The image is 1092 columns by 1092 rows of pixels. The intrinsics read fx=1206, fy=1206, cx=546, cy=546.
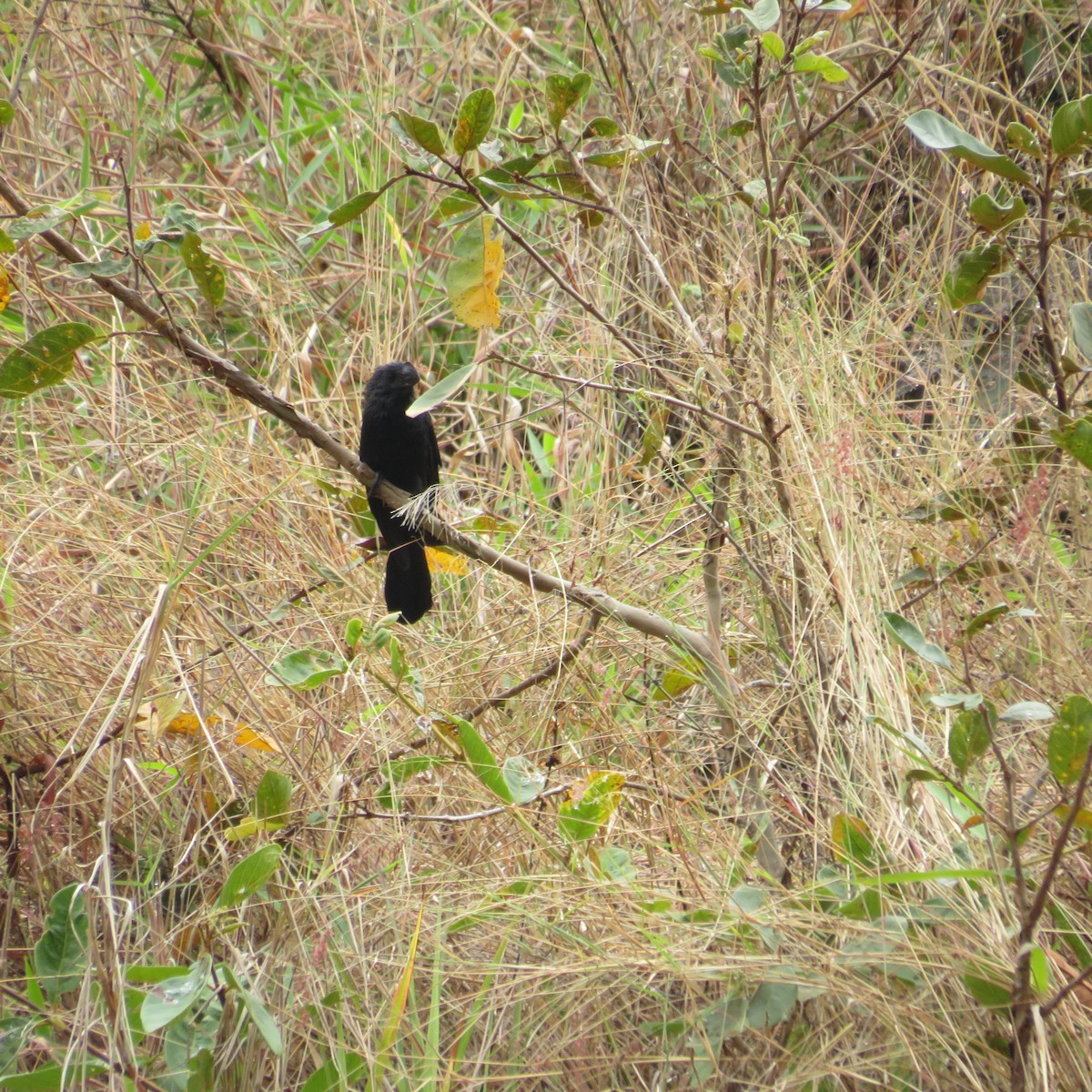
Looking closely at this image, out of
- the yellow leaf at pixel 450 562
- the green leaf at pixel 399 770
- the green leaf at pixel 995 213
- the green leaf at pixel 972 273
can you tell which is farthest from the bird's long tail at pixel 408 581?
the green leaf at pixel 995 213

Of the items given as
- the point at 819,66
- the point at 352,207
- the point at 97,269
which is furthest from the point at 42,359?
the point at 819,66

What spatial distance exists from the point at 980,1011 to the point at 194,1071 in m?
0.89

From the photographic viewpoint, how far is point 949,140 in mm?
1304

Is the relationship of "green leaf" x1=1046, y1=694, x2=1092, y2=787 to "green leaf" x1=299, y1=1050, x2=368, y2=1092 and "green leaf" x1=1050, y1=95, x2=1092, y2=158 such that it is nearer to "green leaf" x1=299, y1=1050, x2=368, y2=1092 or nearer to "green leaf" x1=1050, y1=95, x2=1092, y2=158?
"green leaf" x1=1050, y1=95, x2=1092, y2=158

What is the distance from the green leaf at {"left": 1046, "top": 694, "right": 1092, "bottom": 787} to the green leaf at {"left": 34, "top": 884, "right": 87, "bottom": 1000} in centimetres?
118

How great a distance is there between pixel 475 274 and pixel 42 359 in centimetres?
58

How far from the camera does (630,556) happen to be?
213 cm

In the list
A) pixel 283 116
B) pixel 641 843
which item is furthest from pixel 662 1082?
pixel 283 116

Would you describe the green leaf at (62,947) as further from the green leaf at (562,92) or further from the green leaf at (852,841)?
the green leaf at (562,92)

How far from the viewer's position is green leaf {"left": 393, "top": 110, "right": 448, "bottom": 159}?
60.0 inches

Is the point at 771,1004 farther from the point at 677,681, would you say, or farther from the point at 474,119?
the point at 474,119

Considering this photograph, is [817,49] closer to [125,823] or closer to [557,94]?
[557,94]

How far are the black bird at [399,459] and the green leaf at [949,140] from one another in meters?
Result: 1.37

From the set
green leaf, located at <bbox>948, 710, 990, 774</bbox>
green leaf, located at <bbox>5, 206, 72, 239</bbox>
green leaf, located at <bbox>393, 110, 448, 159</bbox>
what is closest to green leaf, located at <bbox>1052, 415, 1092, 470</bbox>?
green leaf, located at <bbox>948, 710, 990, 774</bbox>
